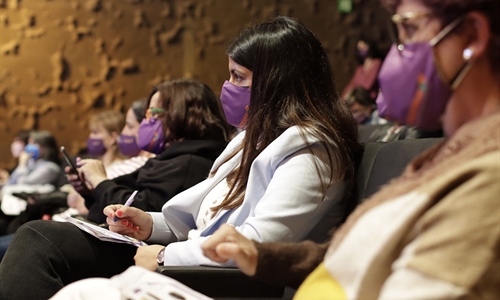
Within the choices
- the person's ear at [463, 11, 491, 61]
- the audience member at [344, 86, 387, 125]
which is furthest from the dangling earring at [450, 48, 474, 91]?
the audience member at [344, 86, 387, 125]

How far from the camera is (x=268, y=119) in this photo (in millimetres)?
1882

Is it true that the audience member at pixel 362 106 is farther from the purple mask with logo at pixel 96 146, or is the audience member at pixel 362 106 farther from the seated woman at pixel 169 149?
the seated woman at pixel 169 149

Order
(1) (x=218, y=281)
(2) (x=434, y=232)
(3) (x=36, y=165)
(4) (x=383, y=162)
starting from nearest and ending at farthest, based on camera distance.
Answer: (2) (x=434, y=232) < (1) (x=218, y=281) < (4) (x=383, y=162) < (3) (x=36, y=165)

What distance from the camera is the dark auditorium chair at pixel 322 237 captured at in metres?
1.59

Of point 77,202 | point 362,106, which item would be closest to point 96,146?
point 77,202

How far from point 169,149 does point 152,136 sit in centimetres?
30

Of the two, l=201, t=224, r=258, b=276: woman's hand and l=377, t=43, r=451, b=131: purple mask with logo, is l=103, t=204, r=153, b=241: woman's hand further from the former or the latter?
l=377, t=43, r=451, b=131: purple mask with logo

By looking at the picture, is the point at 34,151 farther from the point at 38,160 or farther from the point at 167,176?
the point at 167,176

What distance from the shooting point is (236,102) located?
→ 2072mm

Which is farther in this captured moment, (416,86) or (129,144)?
(129,144)

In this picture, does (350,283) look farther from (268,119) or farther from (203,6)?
(203,6)

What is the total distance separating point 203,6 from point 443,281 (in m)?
6.21

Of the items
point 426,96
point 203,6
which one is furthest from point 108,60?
point 426,96

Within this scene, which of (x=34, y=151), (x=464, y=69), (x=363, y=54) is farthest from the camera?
(x=363, y=54)
